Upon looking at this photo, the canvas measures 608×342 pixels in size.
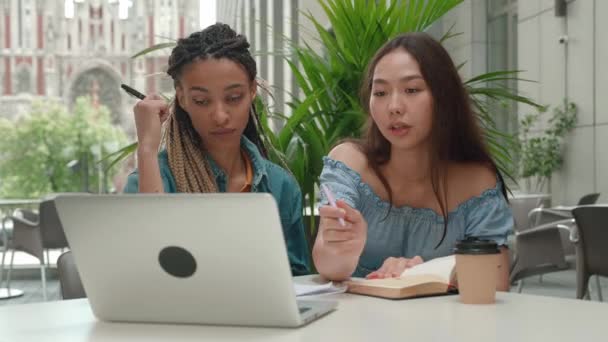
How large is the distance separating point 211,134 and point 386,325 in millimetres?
811

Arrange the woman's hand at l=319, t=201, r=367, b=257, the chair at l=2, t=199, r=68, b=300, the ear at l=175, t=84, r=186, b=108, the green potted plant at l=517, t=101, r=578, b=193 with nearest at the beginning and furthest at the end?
the woman's hand at l=319, t=201, r=367, b=257 < the ear at l=175, t=84, r=186, b=108 < the chair at l=2, t=199, r=68, b=300 < the green potted plant at l=517, t=101, r=578, b=193

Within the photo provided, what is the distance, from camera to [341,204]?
1346 mm

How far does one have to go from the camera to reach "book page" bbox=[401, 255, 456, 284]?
1.40 metres

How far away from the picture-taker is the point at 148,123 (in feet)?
5.54

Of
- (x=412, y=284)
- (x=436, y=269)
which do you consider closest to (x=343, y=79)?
(x=436, y=269)

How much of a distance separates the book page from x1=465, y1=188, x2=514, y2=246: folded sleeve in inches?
10.2

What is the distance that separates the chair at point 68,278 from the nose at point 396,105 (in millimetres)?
733

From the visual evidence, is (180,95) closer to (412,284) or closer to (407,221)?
(407,221)

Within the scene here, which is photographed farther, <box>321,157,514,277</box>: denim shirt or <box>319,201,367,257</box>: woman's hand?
<box>321,157,514,277</box>: denim shirt

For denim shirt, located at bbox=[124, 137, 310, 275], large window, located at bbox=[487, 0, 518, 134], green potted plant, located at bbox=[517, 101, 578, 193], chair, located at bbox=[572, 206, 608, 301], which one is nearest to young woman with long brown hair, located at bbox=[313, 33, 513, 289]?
denim shirt, located at bbox=[124, 137, 310, 275]

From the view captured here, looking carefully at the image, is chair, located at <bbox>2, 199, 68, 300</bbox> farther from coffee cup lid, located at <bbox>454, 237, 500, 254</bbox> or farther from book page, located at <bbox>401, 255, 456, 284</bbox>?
coffee cup lid, located at <bbox>454, 237, 500, 254</bbox>

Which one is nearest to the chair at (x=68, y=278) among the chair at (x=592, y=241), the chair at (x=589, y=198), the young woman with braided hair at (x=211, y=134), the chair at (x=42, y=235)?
the young woman with braided hair at (x=211, y=134)

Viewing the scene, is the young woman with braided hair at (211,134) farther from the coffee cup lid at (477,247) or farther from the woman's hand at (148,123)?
the coffee cup lid at (477,247)

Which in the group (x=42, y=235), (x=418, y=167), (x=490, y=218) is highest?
(x=418, y=167)
